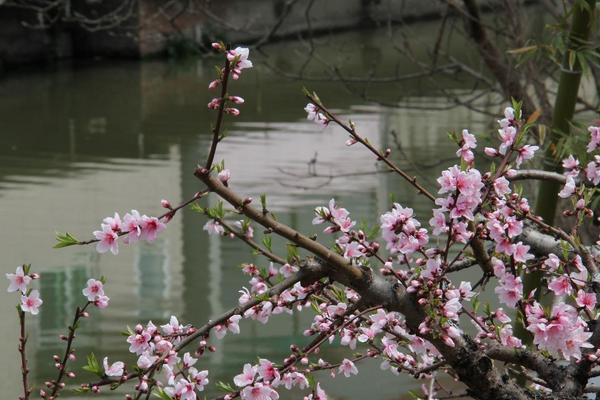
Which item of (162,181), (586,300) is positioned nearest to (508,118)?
(586,300)

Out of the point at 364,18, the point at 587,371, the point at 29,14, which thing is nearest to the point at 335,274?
the point at 587,371

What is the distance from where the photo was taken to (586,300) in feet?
5.49

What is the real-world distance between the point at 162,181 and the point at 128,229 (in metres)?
6.14

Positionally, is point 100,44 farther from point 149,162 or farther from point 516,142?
point 516,142

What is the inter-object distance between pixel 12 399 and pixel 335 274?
2.62m

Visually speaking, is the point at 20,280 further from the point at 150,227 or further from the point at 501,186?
the point at 501,186

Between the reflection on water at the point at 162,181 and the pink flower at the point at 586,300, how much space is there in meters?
2.36

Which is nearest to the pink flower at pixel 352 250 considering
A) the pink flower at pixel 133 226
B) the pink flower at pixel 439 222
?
the pink flower at pixel 439 222

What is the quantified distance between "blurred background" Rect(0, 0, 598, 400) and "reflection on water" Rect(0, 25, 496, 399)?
0.05 ft

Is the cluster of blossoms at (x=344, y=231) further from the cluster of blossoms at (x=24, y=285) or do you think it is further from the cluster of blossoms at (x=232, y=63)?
the cluster of blossoms at (x=24, y=285)

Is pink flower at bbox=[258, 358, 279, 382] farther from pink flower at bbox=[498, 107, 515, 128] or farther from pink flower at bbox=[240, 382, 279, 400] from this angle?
pink flower at bbox=[498, 107, 515, 128]

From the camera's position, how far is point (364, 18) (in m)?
18.4

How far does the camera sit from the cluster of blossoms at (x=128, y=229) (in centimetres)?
155

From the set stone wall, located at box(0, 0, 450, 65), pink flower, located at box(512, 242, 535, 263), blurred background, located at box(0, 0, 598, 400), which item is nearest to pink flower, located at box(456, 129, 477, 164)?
pink flower, located at box(512, 242, 535, 263)
